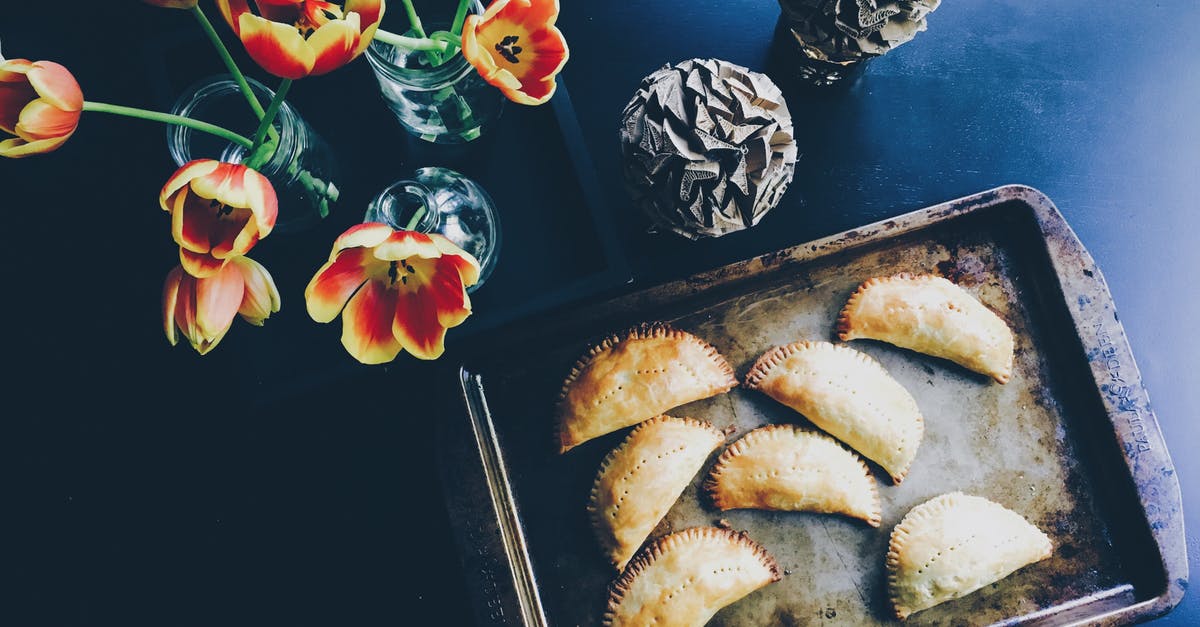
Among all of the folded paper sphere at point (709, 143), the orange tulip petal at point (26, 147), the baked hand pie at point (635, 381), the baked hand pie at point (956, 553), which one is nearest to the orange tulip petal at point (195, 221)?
the orange tulip petal at point (26, 147)

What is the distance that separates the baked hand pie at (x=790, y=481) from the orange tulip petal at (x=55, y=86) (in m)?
0.98

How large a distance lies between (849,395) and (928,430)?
0.14 metres

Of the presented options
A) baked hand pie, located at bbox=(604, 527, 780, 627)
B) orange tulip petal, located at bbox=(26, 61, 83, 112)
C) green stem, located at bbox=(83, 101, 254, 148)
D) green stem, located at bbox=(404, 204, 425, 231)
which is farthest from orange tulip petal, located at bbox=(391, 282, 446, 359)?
baked hand pie, located at bbox=(604, 527, 780, 627)

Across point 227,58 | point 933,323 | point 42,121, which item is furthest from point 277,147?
point 933,323

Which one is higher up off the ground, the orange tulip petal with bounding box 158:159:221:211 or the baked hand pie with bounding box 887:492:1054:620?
the orange tulip petal with bounding box 158:159:221:211

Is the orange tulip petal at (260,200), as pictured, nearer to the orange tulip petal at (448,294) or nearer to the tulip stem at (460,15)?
the orange tulip petal at (448,294)

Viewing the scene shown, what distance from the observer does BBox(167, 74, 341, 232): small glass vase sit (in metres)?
0.87

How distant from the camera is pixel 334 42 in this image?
606mm

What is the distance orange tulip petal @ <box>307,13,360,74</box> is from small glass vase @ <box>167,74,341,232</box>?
0.84 feet

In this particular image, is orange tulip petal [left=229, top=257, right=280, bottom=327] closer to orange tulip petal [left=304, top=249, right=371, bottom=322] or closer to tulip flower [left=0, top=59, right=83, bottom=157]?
orange tulip petal [left=304, top=249, right=371, bottom=322]

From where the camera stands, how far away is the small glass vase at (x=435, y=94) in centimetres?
84

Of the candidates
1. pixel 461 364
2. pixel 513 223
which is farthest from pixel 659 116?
pixel 461 364

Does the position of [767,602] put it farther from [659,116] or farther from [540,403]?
[659,116]

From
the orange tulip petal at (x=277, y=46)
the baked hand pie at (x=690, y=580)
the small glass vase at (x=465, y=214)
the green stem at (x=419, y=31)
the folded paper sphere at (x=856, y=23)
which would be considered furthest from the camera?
the baked hand pie at (x=690, y=580)
